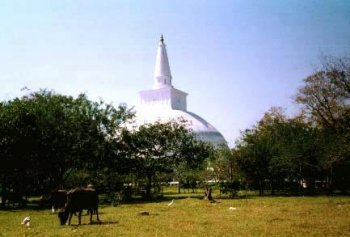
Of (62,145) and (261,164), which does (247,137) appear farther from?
(62,145)

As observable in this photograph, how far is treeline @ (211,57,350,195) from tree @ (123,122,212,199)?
15.2 ft

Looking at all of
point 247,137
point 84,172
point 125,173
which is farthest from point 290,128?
point 84,172

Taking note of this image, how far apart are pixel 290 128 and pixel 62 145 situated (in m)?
26.5

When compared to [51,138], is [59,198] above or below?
below

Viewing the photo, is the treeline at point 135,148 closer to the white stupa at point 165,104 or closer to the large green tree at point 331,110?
the large green tree at point 331,110

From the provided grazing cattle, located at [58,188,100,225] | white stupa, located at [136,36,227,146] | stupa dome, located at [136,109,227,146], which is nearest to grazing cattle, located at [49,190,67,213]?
grazing cattle, located at [58,188,100,225]

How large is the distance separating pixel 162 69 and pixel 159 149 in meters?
47.8

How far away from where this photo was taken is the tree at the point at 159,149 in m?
45.0

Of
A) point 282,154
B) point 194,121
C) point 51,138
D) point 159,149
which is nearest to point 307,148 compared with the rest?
point 282,154

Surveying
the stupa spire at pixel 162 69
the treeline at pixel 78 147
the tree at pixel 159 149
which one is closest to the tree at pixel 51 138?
the treeline at pixel 78 147

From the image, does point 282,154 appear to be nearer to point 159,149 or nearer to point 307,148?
point 307,148

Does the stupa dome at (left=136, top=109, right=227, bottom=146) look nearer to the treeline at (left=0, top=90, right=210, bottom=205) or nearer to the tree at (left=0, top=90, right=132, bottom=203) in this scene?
the treeline at (left=0, top=90, right=210, bottom=205)

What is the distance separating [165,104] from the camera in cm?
9469

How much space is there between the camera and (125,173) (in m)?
43.8
